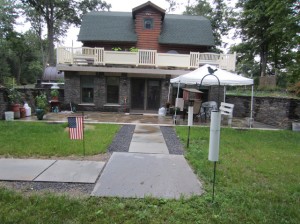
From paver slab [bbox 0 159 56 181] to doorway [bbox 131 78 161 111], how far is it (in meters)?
9.83

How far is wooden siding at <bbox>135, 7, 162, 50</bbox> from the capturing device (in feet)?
57.3

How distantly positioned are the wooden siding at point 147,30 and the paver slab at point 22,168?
44.6 ft

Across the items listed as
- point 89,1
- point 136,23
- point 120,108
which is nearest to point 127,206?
point 120,108

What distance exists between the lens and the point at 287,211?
3455mm

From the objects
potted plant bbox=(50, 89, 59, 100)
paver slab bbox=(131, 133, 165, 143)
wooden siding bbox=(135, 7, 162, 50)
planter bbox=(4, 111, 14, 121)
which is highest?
wooden siding bbox=(135, 7, 162, 50)

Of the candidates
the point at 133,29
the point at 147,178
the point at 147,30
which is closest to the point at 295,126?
the point at 147,178

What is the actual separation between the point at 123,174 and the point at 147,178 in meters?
0.48

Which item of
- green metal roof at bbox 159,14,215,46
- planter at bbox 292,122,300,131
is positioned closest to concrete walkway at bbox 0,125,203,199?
planter at bbox 292,122,300,131

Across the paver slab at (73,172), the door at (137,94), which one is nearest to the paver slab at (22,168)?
the paver slab at (73,172)

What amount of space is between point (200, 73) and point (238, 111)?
19.8ft

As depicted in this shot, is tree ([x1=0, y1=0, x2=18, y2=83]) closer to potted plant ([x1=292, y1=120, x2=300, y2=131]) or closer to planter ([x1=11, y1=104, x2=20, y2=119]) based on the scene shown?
planter ([x1=11, y1=104, x2=20, y2=119])

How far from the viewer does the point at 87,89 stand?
1471 centimetres

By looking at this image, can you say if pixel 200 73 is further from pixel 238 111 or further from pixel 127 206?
pixel 127 206

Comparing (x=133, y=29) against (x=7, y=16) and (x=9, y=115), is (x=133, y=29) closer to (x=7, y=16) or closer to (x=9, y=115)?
(x=9, y=115)
